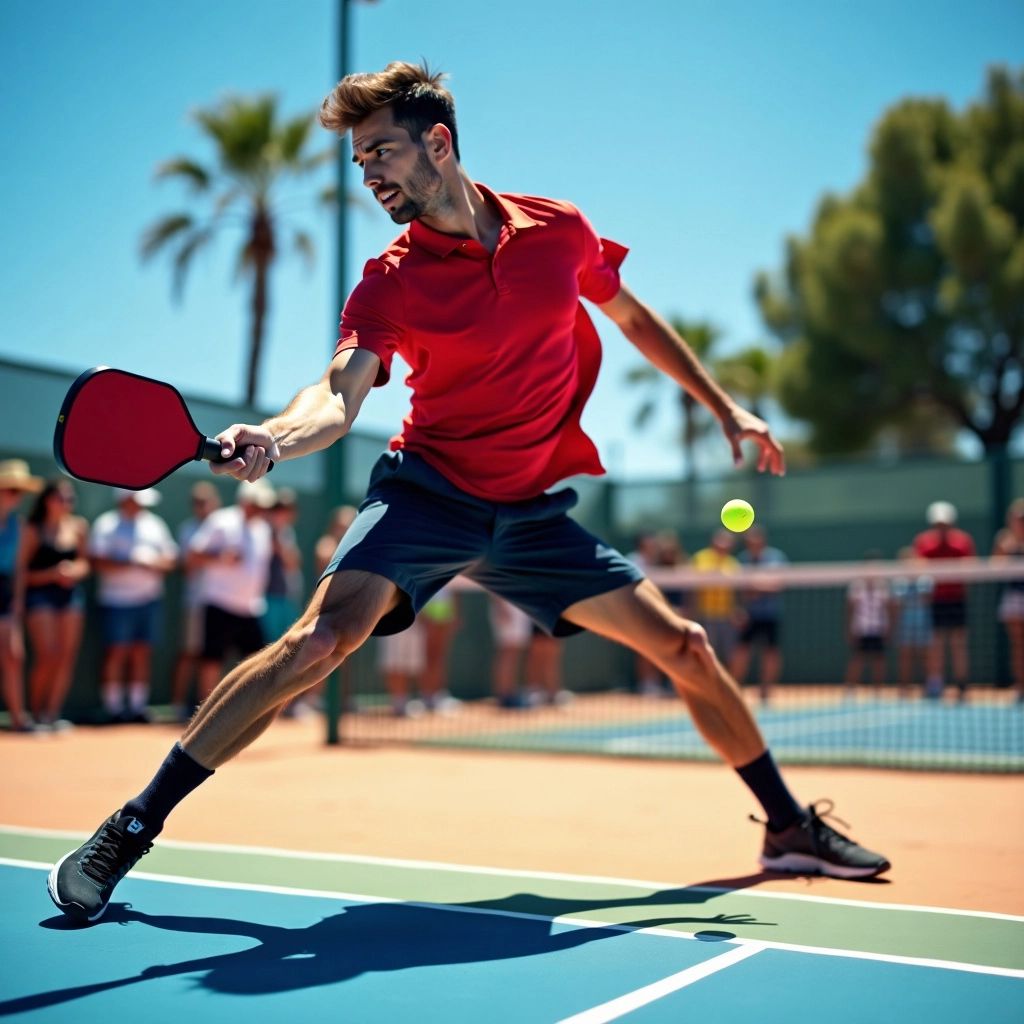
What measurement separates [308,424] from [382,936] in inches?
51.3

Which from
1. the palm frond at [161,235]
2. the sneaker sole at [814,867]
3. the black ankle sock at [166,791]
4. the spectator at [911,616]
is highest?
the palm frond at [161,235]

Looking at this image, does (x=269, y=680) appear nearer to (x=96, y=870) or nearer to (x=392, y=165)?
(x=96, y=870)

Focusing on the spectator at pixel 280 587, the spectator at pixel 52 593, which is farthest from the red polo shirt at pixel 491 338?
the spectator at pixel 280 587

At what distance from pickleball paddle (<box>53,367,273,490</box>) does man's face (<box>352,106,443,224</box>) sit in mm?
901

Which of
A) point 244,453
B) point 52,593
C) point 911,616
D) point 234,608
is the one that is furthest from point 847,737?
point 244,453

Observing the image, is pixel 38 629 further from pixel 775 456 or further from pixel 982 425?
pixel 982 425

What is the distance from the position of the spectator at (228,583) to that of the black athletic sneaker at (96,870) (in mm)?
7406

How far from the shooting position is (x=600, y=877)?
13.8ft

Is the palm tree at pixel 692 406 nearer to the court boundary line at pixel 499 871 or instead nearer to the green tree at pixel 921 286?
the green tree at pixel 921 286

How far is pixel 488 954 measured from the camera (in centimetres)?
312

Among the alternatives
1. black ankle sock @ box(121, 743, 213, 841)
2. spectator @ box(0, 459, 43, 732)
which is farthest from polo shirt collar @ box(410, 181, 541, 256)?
spectator @ box(0, 459, 43, 732)

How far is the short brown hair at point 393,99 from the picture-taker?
3.57m

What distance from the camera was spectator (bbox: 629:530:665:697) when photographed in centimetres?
1523

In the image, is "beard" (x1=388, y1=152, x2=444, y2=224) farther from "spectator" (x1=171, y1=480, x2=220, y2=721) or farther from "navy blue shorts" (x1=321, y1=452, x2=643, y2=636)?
"spectator" (x1=171, y1=480, x2=220, y2=721)
